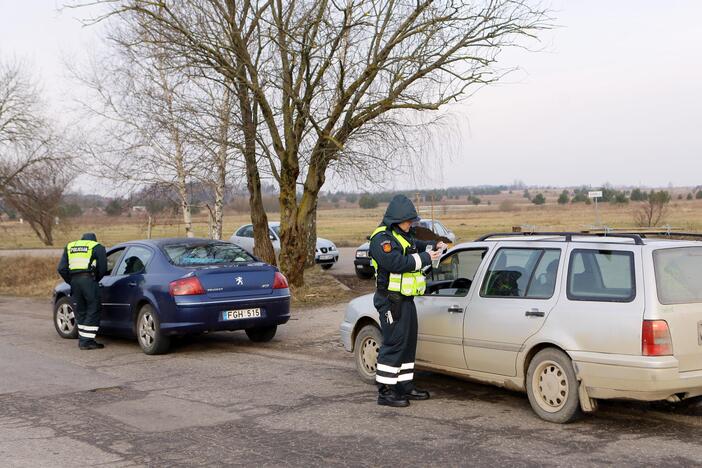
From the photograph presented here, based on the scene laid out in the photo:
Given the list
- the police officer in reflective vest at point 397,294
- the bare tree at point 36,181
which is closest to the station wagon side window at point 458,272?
the police officer in reflective vest at point 397,294

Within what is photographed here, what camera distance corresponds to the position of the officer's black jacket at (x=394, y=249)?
756 cm

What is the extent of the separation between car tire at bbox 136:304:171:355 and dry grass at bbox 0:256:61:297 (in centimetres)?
1271

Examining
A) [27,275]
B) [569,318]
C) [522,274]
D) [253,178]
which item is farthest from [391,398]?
[27,275]

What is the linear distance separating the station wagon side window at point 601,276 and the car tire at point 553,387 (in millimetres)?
541

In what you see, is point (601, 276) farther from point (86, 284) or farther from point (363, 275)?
point (363, 275)

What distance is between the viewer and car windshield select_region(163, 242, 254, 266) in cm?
1131

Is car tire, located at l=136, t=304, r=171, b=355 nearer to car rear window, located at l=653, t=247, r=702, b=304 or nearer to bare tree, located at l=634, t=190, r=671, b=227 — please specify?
car rear window, located at l=653, t=247, r=702, b=304

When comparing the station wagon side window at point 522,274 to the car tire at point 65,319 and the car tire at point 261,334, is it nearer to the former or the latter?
the car tire at point 261,334

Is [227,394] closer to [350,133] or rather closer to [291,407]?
[291,407]

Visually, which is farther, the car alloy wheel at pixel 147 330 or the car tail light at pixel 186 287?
the car alloy wheel at pixel 147 330

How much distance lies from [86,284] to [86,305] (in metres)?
0.31

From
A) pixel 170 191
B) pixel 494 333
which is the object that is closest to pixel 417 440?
pixel 494 333

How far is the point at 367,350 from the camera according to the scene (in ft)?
29.1

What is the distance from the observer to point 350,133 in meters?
16.4
